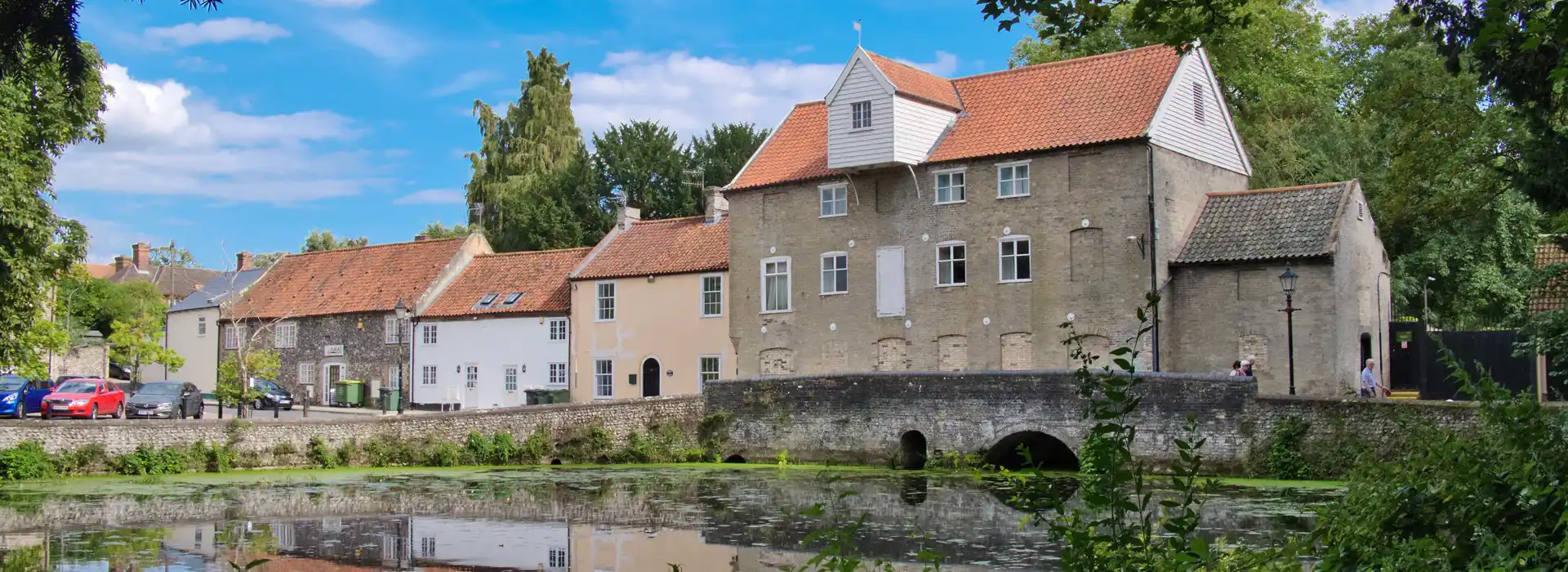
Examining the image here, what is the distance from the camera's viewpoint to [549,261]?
158 ft

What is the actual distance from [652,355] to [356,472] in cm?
1451

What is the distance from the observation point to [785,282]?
38500 mm

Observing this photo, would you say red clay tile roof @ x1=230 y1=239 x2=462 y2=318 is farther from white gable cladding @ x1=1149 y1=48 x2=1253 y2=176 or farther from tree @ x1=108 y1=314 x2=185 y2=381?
white gable cladding @ x1=1149 y1=48 x2=1253 y2=176

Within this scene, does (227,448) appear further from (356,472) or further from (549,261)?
(549,261)

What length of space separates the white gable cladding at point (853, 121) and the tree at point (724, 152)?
20.4 metres

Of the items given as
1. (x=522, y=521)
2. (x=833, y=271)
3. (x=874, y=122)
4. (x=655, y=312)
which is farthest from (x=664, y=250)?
(x=522, y=521)

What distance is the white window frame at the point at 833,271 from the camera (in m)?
37.2

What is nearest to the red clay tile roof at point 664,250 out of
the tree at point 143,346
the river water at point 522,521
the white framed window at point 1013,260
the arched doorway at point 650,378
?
the arched doorway at point 650,378

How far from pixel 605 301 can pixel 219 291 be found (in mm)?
22185

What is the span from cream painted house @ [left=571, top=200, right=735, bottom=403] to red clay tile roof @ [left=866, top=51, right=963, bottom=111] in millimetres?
7819

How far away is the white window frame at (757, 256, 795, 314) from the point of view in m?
38.3

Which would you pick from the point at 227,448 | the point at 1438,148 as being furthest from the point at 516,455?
the point at 1438,148

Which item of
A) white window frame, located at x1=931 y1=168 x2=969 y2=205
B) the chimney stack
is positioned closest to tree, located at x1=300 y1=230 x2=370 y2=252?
the chimney stack

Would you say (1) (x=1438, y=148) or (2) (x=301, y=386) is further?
(2) (x=301, y=386)
